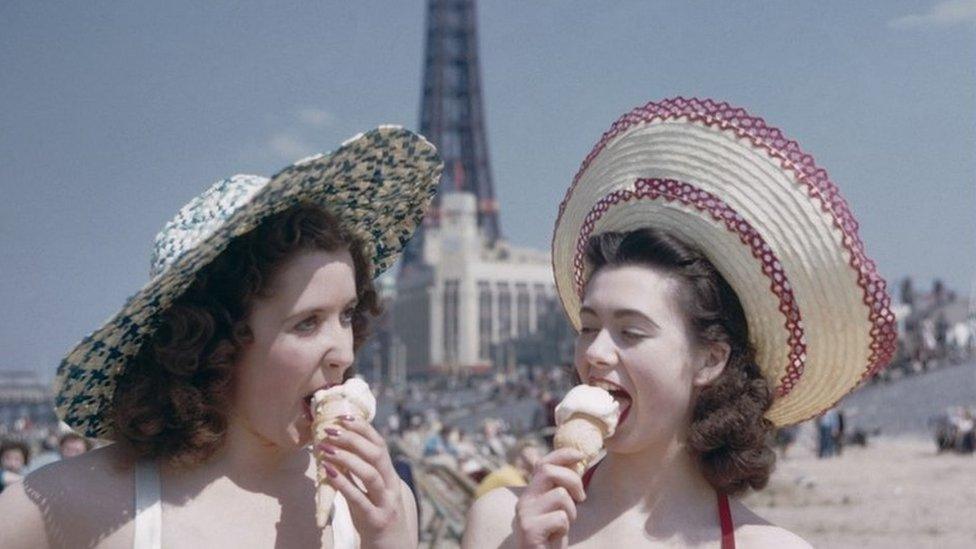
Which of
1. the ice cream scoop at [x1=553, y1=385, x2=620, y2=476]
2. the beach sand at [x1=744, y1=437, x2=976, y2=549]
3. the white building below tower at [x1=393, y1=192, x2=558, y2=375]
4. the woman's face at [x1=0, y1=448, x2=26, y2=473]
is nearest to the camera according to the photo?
the ice cream scoop at [x1=553, y1=385, x2=620, y2=476]

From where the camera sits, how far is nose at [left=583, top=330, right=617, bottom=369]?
264cm

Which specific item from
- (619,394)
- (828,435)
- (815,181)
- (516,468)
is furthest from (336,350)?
(828,435)

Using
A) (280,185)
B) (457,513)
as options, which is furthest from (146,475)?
(457,513)

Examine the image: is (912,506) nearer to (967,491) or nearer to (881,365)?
(967,491)

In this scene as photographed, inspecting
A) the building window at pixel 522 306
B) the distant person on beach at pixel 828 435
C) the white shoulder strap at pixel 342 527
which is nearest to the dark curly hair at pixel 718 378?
the white shoulder strap at pixel 342 527

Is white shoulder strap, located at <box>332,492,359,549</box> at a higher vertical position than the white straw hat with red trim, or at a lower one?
lower

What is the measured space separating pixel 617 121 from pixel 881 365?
79 centimetres

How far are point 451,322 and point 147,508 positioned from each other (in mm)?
132325

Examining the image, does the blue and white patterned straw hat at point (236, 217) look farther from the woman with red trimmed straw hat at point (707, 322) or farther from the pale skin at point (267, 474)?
the woman with red trimmed straw hat at point (707, 322)

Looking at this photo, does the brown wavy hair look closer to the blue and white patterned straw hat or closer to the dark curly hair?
the blue and white patterned straw hat

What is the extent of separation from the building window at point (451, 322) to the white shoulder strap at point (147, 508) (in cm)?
13069

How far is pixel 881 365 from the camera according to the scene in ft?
9.47

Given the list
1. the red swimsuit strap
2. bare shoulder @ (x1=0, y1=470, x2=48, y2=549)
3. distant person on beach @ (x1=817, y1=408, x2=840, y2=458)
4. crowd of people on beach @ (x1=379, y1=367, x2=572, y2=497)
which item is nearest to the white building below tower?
crowd of people on beach @ (x1=379, y1=367, x2=572, y2=497)

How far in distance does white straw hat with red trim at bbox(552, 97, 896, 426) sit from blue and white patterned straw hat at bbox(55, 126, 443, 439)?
1.51ft
